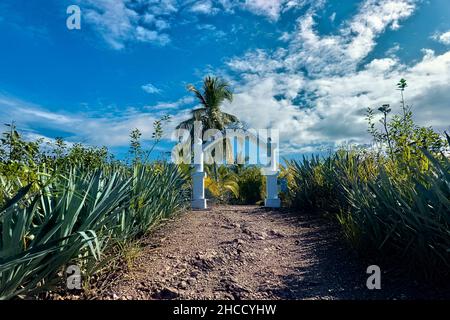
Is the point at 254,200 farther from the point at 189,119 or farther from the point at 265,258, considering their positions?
the point at 189,119

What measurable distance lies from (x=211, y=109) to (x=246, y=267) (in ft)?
69.8

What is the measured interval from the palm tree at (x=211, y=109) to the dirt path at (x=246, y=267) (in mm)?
18966

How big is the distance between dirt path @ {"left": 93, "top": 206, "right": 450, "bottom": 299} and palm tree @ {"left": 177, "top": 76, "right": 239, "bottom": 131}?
18966 mm

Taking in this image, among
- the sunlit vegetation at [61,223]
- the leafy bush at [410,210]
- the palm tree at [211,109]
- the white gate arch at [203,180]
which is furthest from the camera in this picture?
the palm tree at [211,109]

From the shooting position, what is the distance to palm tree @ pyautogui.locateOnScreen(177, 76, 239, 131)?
936 inches

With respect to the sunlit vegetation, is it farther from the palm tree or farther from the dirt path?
the palm tree

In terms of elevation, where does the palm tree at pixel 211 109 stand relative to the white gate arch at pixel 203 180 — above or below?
above

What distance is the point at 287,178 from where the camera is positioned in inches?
353

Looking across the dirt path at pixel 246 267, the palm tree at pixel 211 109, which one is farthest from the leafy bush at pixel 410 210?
the palm tree at pixel 211 109

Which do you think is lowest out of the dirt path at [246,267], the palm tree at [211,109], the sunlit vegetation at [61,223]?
the dirt path at [246,267]

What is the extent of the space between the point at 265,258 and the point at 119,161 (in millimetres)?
3487

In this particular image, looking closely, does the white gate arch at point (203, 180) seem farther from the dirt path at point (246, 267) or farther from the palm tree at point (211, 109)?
the palm tree at point (211, 109)

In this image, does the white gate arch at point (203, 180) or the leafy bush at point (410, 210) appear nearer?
the leafy bush at point (410, 210)

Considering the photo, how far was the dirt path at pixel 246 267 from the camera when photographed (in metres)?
2.92
